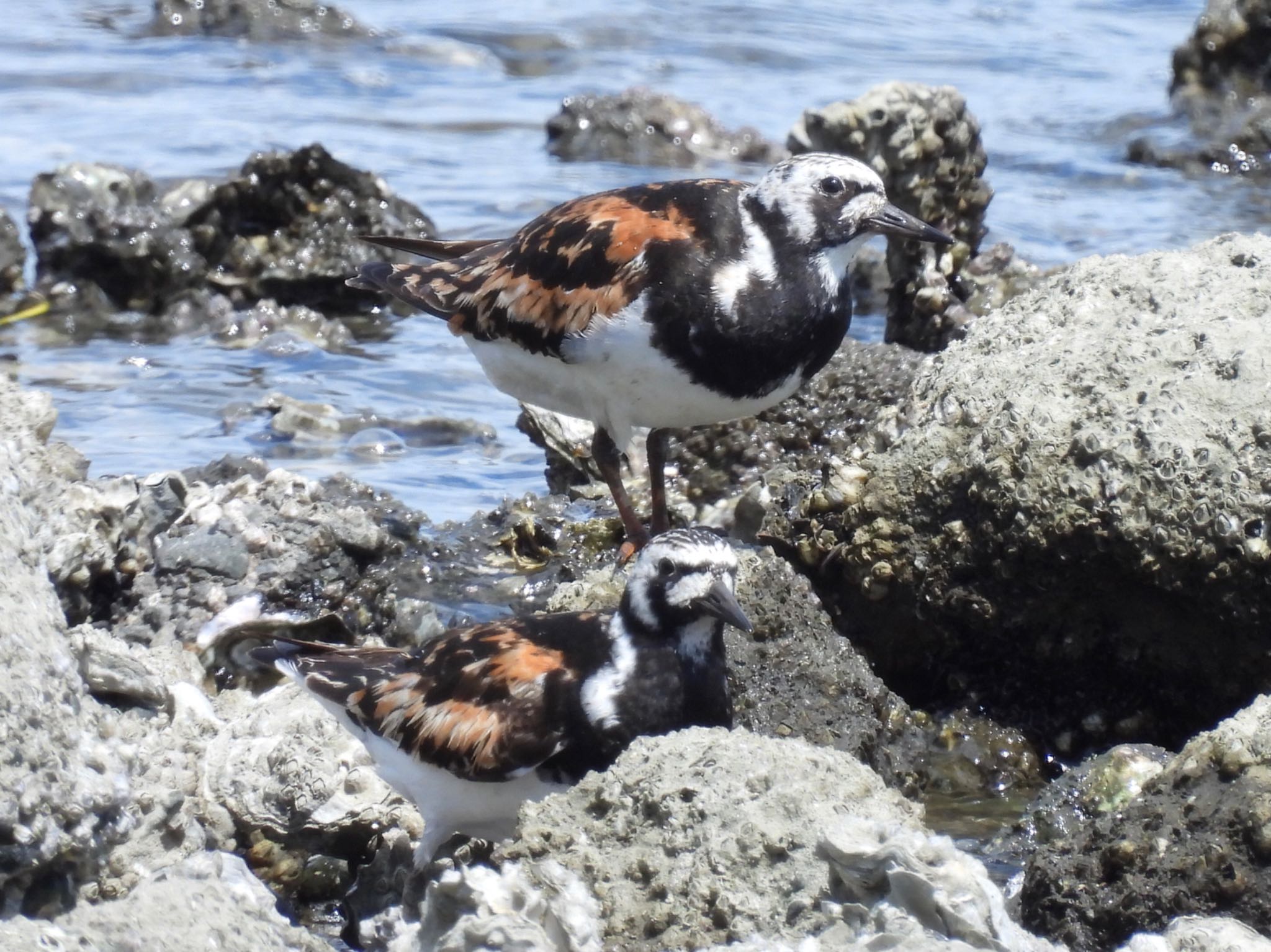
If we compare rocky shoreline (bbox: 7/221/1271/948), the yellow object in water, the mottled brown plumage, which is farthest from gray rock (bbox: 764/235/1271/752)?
the yellow object in water

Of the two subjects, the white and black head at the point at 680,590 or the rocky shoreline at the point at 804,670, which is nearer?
the rocky shoreline at the point at 804,670

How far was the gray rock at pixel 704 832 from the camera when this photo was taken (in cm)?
269

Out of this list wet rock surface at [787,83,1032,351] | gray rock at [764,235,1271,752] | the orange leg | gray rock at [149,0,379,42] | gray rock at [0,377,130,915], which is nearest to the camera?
gray rock at [0,377,130,915]

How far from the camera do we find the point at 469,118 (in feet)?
42.1

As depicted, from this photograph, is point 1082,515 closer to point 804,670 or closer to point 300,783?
point 804,670

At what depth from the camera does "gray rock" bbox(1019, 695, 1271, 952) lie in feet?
9.78

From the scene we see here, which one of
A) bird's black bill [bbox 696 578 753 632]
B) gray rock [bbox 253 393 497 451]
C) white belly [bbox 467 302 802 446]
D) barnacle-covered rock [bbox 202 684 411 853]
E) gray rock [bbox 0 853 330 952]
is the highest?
white belly [bbox 467 302 802 446]

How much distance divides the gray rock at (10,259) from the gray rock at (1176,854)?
21.6ft

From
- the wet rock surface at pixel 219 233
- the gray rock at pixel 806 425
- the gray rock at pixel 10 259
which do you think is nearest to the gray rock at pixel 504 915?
the gray rock at pixel 806 425

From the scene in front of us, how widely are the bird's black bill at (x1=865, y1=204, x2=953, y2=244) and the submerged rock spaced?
23.1 feet

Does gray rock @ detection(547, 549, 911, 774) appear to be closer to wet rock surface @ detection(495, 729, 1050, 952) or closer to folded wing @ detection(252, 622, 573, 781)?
folded wing @ detection(252, 622, 573, 781)

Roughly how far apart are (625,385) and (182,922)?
242 centimetres

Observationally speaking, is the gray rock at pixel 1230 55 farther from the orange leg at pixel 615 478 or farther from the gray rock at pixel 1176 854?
the gray rock at pixel 1176 854

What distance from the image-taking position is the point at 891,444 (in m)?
4.50
